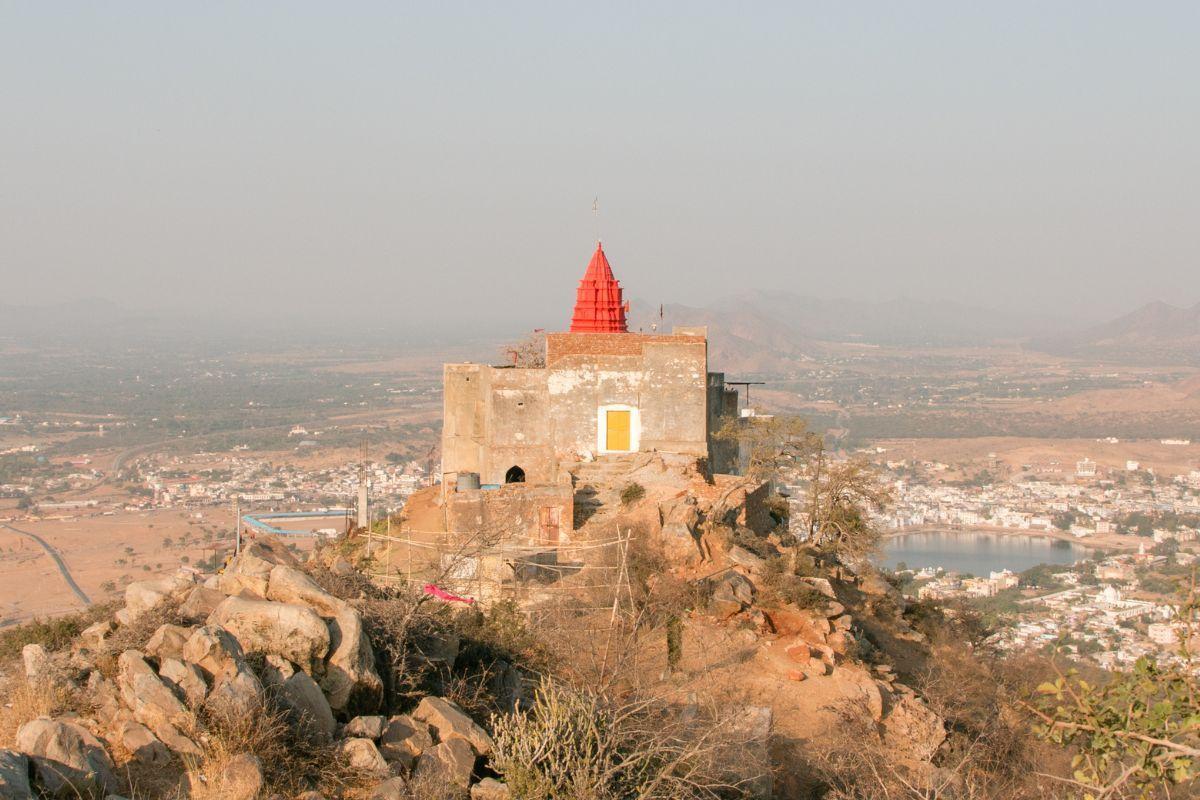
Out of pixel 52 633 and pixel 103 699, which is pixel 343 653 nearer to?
pixel 103 699

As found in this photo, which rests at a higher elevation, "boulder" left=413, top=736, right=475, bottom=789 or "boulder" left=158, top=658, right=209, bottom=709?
"boulder" left=158, top=658, right=209, bottom=709

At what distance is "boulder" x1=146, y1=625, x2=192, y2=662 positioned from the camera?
24.3 feet

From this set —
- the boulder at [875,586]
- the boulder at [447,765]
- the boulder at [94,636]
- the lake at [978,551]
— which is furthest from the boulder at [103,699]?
the lake at [978,551]

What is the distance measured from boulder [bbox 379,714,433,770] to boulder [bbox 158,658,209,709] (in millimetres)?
1108

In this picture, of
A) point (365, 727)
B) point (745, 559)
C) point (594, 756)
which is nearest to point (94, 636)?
point (365, 727)

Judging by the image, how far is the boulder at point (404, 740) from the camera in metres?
7.22

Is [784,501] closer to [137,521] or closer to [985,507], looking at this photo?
[137,521]

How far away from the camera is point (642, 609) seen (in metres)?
12.9

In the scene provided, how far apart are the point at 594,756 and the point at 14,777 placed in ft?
10.3

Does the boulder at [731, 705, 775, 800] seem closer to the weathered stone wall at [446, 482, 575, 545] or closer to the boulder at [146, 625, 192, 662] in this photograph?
the boulder at [146, 625, 192, 662]

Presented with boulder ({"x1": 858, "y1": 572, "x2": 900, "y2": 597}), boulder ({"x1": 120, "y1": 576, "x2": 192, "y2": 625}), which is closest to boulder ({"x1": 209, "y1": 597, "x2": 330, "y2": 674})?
boulder ({"x1": 120, "y1": 576, "x2": 192, "y2": 625})

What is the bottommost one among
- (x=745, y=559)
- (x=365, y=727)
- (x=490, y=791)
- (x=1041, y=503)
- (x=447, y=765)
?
(x=1041, y=503)

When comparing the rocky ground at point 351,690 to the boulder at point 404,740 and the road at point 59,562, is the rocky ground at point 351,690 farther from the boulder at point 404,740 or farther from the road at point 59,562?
the road at point 59,562

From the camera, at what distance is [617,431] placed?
68.3 ft
